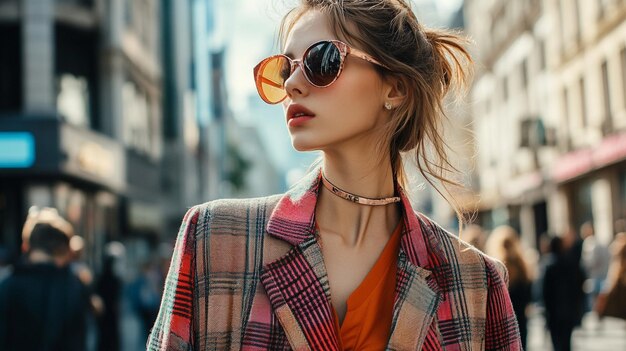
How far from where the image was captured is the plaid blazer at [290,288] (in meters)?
2.37

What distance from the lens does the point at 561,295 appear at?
12945 millimetres

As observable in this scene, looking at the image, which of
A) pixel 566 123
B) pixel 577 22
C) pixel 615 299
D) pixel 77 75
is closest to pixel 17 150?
pixel 77 75

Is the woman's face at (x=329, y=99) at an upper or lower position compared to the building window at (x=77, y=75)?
lower

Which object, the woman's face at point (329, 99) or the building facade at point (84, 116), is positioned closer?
the woman's face at point (329, 99)

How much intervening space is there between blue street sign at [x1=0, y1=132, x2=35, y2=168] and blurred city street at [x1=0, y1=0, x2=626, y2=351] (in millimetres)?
32

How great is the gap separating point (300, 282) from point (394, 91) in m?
0.61

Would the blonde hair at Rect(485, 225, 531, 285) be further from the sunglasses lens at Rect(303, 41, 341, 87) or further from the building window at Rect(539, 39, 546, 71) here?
the building window at Rect(539, 39, 546, 71)

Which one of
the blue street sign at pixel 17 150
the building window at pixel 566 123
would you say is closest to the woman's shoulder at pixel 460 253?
the blue street sign at pixel 17 150

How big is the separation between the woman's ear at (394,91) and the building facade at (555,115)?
884 inches

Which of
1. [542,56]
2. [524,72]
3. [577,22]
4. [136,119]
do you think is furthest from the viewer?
[524,72]

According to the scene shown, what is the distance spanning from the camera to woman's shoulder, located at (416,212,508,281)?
270cm

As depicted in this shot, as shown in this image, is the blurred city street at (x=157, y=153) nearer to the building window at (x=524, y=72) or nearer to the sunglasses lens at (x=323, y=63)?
the building window at (x=524, y=72)

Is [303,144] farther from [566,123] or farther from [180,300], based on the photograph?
[566,123]

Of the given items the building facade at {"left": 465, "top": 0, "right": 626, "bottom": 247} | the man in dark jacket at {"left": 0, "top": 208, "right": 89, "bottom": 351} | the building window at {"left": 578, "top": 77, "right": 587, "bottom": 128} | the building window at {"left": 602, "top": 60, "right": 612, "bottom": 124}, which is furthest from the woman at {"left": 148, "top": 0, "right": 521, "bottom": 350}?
the building window at {"left": 578, "top": 77, "right": 587, "bottom": 128}
